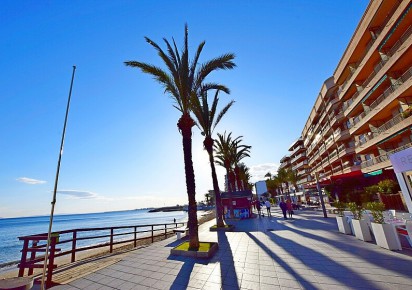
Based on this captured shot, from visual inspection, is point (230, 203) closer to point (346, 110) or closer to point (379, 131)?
point (379, 131)

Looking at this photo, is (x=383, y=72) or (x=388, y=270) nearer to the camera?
(x=388, y=270)

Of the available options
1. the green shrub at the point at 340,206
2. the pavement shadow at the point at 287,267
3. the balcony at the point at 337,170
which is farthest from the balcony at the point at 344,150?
the pavement shadow at the point at 287,267

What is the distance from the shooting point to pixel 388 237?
237 inches

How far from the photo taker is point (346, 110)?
26.5 meters

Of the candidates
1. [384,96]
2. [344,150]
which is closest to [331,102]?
[344,150]

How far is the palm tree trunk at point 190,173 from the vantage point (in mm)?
7876

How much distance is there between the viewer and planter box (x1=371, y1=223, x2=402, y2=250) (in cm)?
591

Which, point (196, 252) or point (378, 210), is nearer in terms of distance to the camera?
point (378, 210)

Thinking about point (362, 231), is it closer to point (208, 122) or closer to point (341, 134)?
point (208, 122)

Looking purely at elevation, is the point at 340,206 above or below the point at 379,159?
below

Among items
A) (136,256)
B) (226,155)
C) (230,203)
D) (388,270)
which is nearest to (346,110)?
(226,155)

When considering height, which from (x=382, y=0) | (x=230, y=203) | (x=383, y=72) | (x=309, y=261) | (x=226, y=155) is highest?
Answer: (x=382, y=0)

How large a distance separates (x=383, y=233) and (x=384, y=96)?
19.5 metres

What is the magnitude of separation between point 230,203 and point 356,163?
20.6m
